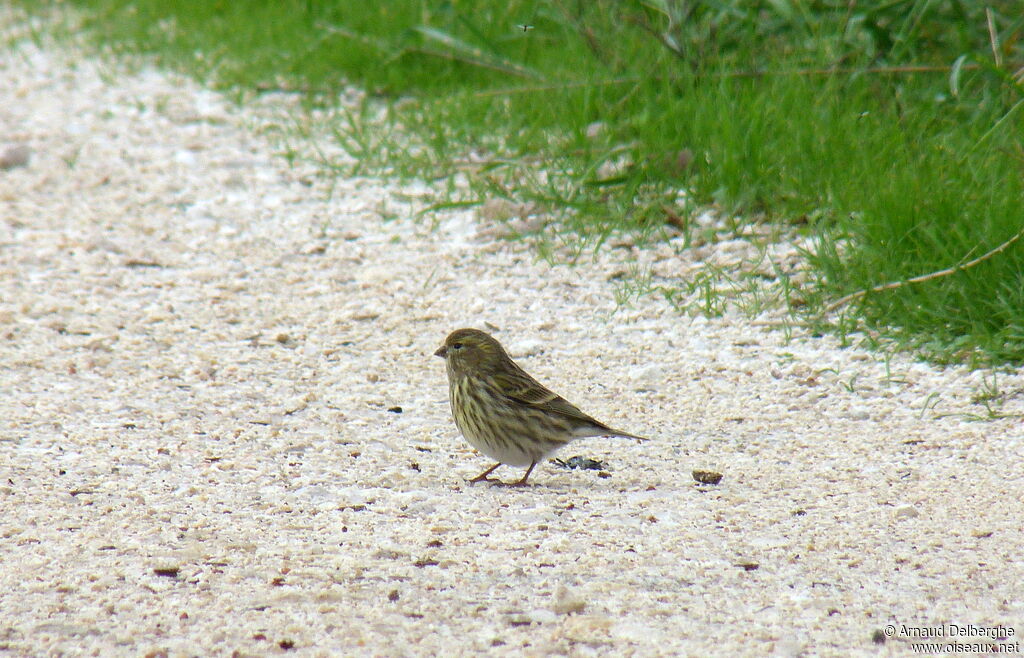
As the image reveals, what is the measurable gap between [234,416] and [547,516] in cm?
166

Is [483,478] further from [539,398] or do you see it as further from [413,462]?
[539,398]

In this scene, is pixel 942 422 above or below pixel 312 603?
above

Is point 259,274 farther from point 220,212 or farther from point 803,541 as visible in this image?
point 803,541

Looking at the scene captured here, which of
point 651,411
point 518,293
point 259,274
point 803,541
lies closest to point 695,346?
point 651,411

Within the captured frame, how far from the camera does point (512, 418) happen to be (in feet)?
16.8

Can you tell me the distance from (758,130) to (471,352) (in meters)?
2.83

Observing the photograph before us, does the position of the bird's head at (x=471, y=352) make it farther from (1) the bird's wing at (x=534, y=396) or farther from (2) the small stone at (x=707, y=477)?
(2) the small stone at (x=707, y=477)

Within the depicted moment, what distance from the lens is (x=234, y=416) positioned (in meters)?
5.62

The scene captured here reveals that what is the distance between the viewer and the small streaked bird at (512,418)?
511cm

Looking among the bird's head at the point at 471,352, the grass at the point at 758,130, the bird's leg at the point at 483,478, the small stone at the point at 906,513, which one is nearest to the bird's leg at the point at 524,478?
the bird's leg at the point at 483,478

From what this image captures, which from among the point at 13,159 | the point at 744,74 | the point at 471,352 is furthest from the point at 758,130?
the point at 13,159

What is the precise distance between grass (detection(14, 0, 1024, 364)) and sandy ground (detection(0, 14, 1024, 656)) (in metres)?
0.37

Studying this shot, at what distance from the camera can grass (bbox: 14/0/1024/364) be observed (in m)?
6.23
